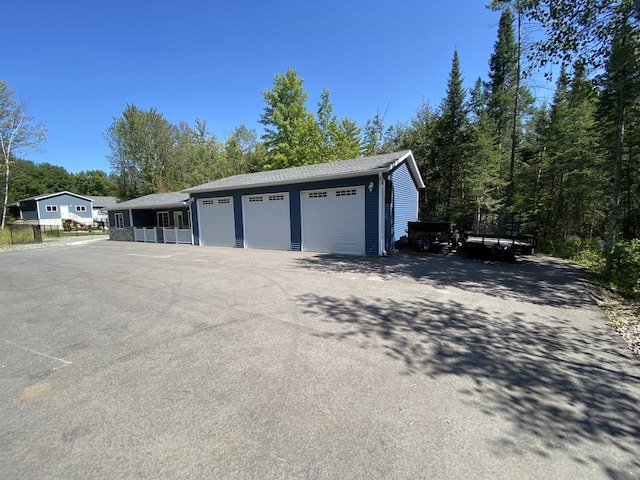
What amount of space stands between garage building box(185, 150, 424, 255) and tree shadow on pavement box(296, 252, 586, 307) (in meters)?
1.20

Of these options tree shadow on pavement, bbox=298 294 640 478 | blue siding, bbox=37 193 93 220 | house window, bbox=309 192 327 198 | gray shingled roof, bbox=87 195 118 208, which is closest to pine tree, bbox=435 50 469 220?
house window, bbox=309 192 327 198

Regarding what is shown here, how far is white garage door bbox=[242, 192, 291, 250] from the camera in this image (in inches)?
519

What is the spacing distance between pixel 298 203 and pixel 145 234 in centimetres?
1440

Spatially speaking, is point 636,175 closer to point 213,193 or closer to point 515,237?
point 515,237

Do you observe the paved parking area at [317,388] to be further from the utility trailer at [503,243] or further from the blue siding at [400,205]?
the blue siding at [400,205]

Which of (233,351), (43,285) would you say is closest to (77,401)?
(233,351)

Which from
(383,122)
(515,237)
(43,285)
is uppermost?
(383,122)

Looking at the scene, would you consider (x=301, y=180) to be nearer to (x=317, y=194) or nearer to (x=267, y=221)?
(x=317, y=194)

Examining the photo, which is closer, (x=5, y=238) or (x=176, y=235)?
(x=176, y=235)

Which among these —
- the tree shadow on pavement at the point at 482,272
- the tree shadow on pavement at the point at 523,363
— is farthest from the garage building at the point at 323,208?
the tree shadow on pavement at the point at 523,363

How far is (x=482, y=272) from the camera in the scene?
8180mm

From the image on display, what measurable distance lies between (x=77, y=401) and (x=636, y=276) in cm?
1014

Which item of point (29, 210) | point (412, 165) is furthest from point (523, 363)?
point (29, 210)

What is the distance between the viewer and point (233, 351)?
358cm
